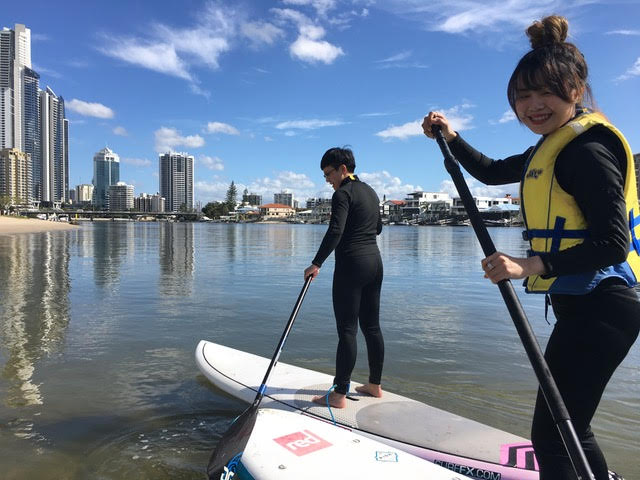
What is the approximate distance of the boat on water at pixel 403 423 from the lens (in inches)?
116

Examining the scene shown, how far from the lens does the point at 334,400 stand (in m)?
3.90

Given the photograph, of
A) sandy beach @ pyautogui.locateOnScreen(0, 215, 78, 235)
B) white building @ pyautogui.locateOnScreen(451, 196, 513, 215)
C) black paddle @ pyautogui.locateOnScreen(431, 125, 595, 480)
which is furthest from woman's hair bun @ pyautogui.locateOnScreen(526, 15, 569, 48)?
white building @ pyautogui.locateOnScreen(451, 196, 513, 215)

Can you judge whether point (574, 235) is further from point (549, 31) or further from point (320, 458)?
point (320, 458)

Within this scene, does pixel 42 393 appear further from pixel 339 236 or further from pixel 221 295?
pixel 221 295

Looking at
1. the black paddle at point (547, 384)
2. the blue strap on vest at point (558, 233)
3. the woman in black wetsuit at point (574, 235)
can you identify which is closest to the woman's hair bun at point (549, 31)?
the woman in black wetsuit at point (574, 235)

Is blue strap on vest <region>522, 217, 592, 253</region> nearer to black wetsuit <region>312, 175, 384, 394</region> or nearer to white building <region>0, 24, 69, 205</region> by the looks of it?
black wetsuit <region>312, 175, 384, 394</region>

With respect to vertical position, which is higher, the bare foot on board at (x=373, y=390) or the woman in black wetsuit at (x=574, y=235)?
the woman in black wetsuit at (x=574, y=235)

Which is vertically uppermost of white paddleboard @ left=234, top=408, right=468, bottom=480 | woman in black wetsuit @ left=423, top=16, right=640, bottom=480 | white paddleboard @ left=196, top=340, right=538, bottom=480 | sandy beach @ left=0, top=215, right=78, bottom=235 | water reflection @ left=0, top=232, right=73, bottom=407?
woman in black wetsuit @ left=423, top=16, right=640, bottom=480

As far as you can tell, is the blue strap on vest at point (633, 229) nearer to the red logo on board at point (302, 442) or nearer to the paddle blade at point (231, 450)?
the red logo on board at point (302, 442)

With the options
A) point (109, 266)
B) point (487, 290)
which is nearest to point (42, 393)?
point (487, 290)

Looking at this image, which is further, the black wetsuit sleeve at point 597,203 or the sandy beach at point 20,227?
the sandy beach at point 20,227

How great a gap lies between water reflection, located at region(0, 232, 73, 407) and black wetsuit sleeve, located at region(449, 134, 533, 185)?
4.69 metres

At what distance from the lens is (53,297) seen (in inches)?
402

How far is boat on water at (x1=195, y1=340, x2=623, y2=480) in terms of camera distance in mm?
2956
